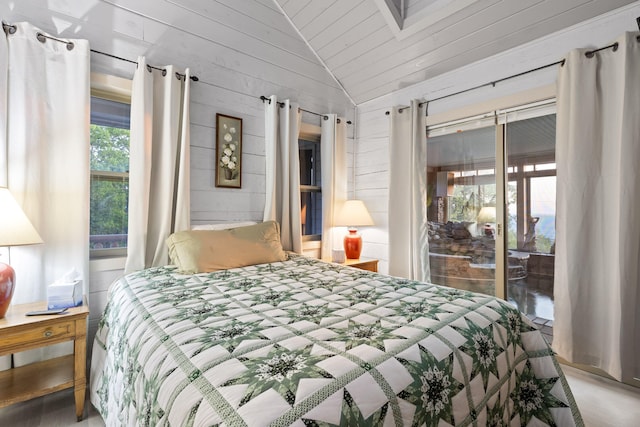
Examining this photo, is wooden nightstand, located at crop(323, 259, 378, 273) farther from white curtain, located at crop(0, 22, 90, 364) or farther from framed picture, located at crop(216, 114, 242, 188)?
white curtain, located at crop(0, 22, 90, 364)

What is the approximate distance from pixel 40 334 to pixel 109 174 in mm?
1155

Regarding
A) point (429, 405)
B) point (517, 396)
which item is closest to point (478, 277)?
point (517, 396)

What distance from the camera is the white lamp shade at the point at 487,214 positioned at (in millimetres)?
2686

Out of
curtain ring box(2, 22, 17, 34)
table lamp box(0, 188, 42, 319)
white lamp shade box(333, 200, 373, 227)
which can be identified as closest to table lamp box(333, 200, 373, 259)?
white lamp shade box(333, 200, 373, 227)

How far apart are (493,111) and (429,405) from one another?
99.0 inches

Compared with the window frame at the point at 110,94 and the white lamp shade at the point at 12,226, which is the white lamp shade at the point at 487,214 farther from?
the white lamp shade at the point at 12,226

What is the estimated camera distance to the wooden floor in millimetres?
1639

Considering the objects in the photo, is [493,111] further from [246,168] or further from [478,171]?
[246,168]

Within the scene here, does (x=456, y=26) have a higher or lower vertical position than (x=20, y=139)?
higher

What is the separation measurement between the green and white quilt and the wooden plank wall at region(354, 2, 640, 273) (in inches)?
73.7

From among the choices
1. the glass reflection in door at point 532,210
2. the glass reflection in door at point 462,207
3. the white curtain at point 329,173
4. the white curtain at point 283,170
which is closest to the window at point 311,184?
the white curtain at point 329,173

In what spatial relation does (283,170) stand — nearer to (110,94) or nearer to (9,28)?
(110,94)

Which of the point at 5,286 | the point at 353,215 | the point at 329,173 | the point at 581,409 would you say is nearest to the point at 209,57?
the point at 329,173

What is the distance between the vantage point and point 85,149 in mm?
1994
